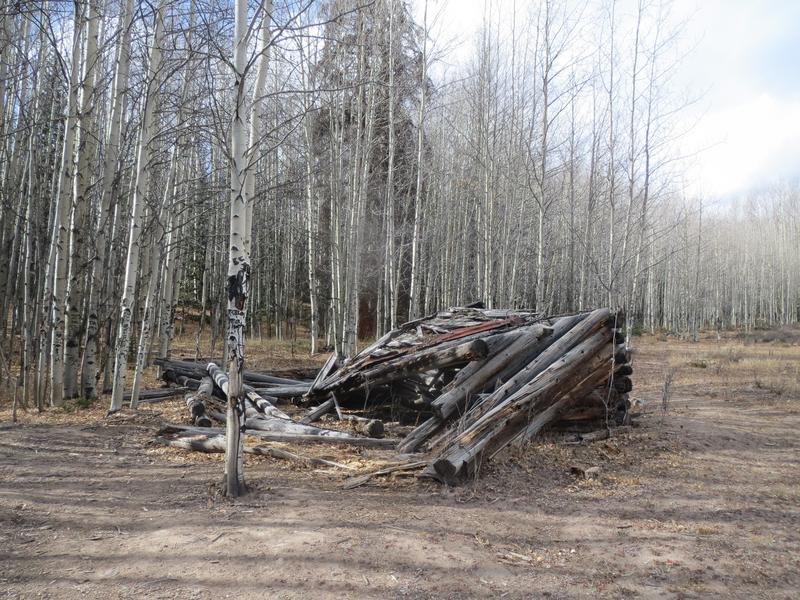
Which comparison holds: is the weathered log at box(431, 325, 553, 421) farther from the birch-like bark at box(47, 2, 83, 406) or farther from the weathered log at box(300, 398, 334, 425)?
the birch-like bark at box(47, 2, 83, 406)

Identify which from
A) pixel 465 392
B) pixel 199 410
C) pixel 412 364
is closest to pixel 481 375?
pixel 465 392

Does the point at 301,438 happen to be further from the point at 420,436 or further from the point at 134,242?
the point at 134,242

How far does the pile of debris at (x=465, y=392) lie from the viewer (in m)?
5.97

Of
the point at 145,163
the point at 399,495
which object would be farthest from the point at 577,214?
the point at 399,495

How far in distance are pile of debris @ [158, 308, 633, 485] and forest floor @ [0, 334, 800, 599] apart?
1.30 ft

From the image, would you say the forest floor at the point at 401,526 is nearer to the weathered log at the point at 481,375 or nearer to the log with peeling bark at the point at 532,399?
the log with peeling bark at the point at 532,399

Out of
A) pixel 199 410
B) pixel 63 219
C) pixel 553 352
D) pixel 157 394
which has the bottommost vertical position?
pixel 157 394

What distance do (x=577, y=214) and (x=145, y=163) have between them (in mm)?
22238

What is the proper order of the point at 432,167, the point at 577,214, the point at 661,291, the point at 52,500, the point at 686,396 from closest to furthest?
1. the point at 52,500
2. the point at 686,396
3. the point at 432,167
4. the point at 577,214
5. the point at 661,291

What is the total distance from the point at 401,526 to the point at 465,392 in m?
2.77

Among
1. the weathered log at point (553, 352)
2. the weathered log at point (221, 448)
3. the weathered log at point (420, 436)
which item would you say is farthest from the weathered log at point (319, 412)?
the weathered log at point (553, 352)

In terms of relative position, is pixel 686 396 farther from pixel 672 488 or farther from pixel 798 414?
pixel 672 488

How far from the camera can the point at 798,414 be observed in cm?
874

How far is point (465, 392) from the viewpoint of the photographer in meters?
6.61
